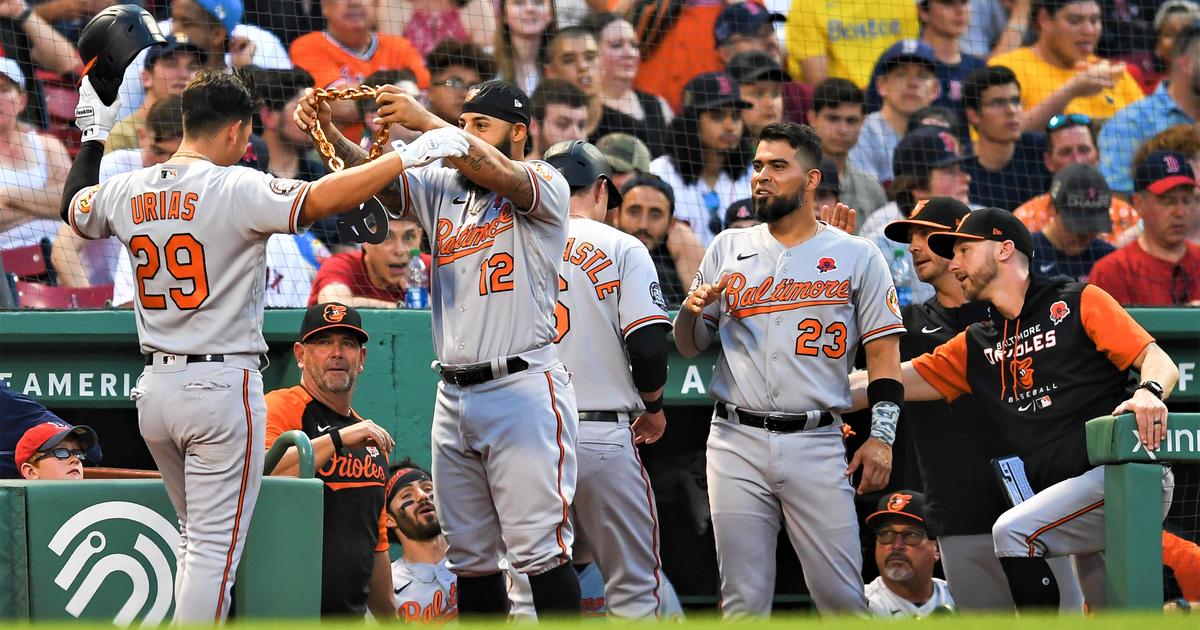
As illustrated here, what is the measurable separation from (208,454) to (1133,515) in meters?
2.66

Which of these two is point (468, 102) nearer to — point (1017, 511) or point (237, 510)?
point (237, 510)

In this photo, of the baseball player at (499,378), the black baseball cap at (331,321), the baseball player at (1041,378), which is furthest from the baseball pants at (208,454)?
the baseball player at (1041,378)

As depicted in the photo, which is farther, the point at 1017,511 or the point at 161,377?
the point at 1017,511

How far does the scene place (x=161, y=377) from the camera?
3881 mm

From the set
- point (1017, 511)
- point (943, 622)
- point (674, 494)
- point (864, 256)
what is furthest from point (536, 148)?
point (943, 622)

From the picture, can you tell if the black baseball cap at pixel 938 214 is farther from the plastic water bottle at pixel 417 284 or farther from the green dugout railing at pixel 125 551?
the green dugout railing at pixel 125 551

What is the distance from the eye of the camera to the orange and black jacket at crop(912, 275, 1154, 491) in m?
4.57

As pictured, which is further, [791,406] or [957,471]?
[957,471]

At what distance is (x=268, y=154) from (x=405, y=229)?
1.06 metres

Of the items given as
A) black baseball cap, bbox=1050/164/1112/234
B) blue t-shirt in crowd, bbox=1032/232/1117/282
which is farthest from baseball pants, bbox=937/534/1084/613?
black baseball cap, bbox=1050/164/1112/234

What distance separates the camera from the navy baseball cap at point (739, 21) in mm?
8719

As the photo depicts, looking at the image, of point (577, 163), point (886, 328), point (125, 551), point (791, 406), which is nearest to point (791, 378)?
point (791, 406)

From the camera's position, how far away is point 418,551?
5770 mm

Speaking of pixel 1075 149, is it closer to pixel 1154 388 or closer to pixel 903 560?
pixel 903 560
